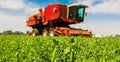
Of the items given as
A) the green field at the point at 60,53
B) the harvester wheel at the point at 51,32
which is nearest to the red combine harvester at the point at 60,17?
the harvester wheel at the point at 51,32

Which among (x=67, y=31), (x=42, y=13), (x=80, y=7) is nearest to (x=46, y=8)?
(x=42, y=13)

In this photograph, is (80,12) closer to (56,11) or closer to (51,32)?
(56,11)

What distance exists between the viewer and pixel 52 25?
3381 cm

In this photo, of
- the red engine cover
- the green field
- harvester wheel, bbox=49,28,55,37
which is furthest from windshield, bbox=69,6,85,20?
the green field

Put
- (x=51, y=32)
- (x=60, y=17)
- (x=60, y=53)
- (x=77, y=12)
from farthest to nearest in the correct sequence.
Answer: (x=77, y=12), (x=51, y=32), (x=60, y=17), (x=60, y=53)

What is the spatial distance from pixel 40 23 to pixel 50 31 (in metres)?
3.42

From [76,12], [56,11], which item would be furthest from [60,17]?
[76,12]

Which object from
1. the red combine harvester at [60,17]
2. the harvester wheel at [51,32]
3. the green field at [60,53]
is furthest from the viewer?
the harvester wheel at [51,32]

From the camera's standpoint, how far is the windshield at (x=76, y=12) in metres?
32.7

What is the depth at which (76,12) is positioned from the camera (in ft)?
108

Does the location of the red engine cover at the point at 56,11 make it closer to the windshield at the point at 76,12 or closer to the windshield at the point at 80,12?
the windshield at the point at 76,12

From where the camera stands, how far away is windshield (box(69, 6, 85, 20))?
32.7 meters

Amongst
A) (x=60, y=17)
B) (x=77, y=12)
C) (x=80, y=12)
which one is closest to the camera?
(x=60, y=17)

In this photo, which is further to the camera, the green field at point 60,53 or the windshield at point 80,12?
the windshield at point 80,12
